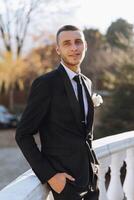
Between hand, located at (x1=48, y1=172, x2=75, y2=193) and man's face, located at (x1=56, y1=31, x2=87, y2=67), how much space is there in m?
0.57

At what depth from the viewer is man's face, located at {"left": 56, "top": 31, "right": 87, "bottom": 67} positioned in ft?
8.54

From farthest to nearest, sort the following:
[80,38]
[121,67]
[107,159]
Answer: [121,67], [107,159], [80,38]

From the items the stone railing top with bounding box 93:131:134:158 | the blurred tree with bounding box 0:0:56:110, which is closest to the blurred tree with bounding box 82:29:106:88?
the blurred tree with bounding box 0:0:56:110

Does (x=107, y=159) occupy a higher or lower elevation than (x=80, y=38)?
lower

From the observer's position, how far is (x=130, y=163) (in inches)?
160

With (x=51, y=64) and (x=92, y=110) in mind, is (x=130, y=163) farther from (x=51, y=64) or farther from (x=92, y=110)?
(x=51, y=64)

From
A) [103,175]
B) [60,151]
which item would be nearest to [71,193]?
[60,151]

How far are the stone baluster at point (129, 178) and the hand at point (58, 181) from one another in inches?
62.7

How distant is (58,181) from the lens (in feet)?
8.26

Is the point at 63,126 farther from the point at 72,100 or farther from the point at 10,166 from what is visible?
the point at 10,166

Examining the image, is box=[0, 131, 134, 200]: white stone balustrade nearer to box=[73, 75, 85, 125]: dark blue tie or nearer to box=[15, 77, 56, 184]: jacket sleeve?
box=[15, 77, 56, 184]: jacket sleeve

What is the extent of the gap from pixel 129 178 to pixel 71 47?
71.3 inches

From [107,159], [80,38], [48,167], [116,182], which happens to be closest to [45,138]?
[48,167]

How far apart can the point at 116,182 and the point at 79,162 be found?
141cm
